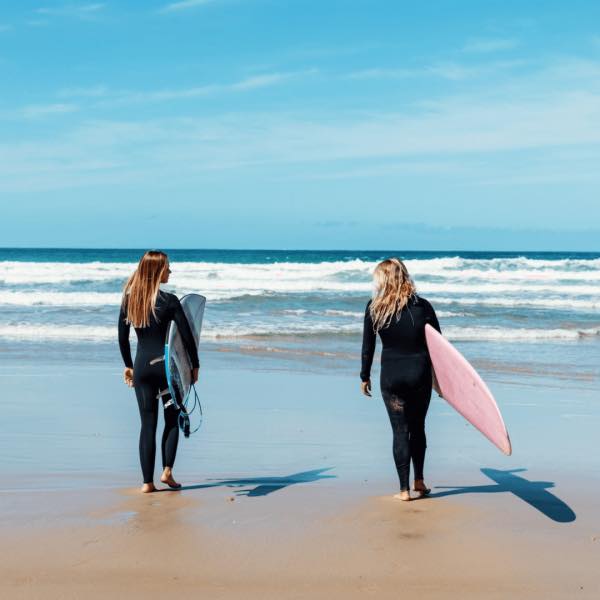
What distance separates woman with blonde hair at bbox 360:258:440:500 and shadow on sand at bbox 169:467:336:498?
2.28ft

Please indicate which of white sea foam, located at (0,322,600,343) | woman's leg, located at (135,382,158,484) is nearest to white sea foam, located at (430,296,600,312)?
white sea foam, located at (0,322,600,343)

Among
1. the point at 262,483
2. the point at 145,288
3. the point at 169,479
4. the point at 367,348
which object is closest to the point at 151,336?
the point at 145,288

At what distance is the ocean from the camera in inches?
441

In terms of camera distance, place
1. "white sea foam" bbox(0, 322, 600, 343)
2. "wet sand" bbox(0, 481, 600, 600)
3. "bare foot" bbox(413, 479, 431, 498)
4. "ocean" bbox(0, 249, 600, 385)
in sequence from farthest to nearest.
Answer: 1. "white sea foam" bbox(0, 322, 600, 343)
2. "ocean" bbox(0, 249, 600, 385)
3. "bare foot" bbox(413, 479, 431, 498)
4. "wet sand" bbox(0, 481, 600, 600)

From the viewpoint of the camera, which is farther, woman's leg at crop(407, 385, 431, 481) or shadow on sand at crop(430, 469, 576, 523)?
woman's leg at crop(407, 385, 431, 481)

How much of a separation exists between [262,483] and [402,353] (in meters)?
1.21

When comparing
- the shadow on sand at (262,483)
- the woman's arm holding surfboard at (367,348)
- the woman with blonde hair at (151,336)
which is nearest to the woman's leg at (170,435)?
the woman with blonde hair at (151,336)

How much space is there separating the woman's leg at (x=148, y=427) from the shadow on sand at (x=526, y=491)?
64.5 inches

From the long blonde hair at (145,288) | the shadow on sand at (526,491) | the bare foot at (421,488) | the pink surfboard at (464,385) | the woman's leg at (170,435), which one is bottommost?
the shadow on sand at (526,491)

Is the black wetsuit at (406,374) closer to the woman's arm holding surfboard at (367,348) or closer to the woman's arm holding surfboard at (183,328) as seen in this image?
the woman's arm holding surfboard at (367,348)

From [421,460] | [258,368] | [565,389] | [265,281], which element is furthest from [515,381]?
[265,281]

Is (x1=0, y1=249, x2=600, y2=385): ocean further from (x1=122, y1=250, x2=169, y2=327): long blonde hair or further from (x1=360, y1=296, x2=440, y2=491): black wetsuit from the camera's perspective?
(x1=122, y1=250, x2=169, y2=327): long blonde hair

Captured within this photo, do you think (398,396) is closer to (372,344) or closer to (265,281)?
(372,344)

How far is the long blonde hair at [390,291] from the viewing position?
460 cm
